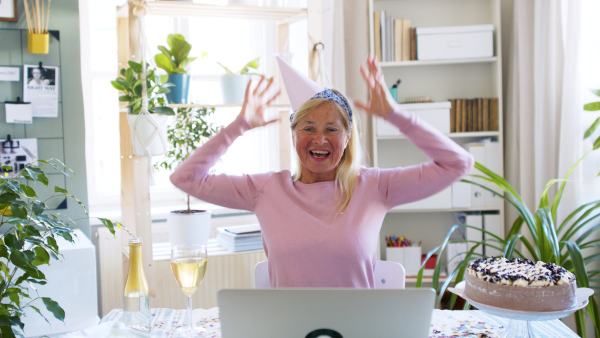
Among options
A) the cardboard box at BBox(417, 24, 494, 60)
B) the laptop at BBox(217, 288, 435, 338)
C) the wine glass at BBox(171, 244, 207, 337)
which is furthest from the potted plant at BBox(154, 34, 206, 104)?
the laptop at BBox(217, 288, 435, 338)

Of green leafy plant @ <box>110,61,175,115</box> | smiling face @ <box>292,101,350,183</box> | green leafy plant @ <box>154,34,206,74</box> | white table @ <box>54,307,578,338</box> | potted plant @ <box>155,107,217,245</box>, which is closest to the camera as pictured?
white table @ <box>54,307,578,338</box>

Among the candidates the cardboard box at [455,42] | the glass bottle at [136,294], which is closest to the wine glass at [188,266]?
the glass bottle at [136,294]

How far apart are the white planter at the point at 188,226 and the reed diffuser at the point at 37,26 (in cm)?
96

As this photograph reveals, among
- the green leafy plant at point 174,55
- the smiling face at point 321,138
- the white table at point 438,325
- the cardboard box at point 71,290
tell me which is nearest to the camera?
the white table at point 438,325

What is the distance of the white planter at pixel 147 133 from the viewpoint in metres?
2.29

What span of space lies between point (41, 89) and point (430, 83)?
214 centimetres

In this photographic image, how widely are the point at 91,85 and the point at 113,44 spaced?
0.29 metres

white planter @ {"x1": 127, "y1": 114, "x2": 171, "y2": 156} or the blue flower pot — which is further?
the blue flower pot

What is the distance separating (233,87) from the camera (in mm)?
2600

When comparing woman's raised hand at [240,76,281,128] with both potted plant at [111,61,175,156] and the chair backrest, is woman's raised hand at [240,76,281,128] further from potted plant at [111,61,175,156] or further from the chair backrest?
potted plant at [111,61,175,156]

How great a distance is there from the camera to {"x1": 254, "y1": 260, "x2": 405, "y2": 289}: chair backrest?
160cm

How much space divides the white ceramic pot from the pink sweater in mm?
1055

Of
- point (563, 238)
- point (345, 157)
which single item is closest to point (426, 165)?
point (345, 157)

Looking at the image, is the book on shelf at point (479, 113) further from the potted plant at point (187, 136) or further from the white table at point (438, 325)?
the white table at point (438, 325)
